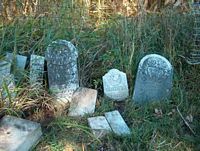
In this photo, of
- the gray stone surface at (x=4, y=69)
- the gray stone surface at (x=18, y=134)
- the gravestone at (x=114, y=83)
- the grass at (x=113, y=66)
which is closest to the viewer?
the gray stone surface at (x=18, y=134)

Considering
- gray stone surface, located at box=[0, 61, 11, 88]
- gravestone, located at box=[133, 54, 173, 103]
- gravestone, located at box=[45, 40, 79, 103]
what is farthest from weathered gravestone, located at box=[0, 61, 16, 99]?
gravestone, located at box=[133, 54, 173, 103]

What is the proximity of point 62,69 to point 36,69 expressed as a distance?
0.66ft

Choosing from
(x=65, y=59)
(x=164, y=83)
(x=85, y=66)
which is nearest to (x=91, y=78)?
(x=85, y=66)

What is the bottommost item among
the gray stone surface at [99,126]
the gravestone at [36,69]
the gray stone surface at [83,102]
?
the gray stone surface at [99,126]

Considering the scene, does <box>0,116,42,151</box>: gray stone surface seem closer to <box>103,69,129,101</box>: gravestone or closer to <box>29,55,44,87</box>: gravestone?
<box>29,55,44,87</box>: gravestone

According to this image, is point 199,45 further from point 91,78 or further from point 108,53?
point 91,78

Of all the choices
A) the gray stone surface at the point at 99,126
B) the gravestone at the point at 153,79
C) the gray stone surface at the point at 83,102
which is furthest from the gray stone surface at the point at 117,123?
the gravestone at the point at 153,79

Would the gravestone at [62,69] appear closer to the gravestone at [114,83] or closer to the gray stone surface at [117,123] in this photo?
the gravestone at [114,83]

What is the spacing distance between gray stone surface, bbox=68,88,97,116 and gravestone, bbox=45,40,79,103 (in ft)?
0.18

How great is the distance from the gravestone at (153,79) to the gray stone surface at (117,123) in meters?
0.26

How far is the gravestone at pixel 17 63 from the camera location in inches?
109

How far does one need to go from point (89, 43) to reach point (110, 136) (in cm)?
97

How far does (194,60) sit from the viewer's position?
305 centimetres

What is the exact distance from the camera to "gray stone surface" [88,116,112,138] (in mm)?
2531
